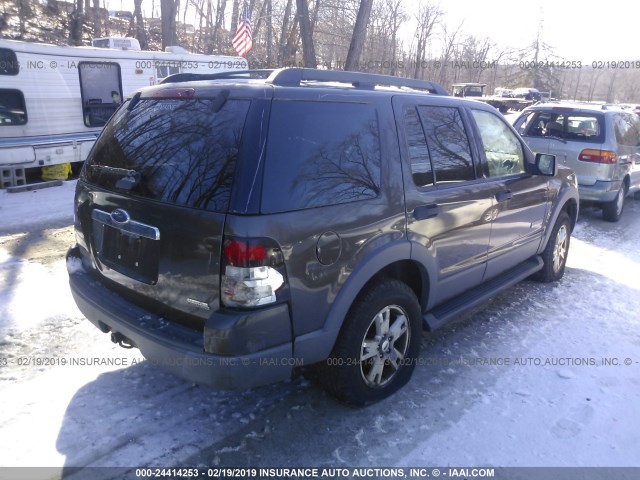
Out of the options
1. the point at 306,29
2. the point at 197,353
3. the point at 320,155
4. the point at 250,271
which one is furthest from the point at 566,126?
the point at 306,29

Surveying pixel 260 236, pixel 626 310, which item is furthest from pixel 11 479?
pixel 626 310

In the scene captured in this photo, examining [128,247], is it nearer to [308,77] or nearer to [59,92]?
[308,77]

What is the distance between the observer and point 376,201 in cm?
298

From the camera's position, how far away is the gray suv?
2.46 m

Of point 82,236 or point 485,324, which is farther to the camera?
point 485,324

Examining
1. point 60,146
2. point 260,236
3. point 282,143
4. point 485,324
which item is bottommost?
point 485,324

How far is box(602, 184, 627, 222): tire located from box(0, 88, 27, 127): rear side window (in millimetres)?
10503

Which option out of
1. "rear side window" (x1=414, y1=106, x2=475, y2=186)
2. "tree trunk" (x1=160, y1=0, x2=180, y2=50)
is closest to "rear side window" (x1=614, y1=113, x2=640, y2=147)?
"rear side window" (x1=414, y1=106, x2=475, y2=186)

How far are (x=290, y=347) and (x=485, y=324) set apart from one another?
254 cm

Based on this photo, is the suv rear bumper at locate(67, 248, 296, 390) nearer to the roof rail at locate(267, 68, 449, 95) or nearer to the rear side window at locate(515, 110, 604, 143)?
the roof rail at locate(267, 68, 449, 95)

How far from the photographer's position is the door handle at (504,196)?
409 centimetres

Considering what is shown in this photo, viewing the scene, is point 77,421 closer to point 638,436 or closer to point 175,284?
point 175,284

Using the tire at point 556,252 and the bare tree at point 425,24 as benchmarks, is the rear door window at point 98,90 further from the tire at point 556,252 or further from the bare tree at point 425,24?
the bare tree at point 425,24

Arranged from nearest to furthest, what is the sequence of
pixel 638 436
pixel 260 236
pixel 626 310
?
1. pixel 260 236
2. pixel 638 436
3. pixel 626 310
